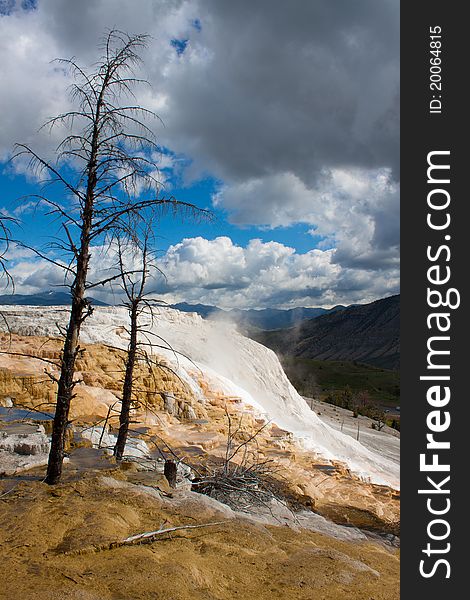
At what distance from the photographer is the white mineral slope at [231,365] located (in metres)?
18.8

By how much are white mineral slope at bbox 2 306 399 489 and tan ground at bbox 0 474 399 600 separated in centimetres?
1002

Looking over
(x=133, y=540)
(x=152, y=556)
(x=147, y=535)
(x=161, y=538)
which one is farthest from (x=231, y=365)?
(x=152, y=556)

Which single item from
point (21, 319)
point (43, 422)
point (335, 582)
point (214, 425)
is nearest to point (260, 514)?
point (335, 582)

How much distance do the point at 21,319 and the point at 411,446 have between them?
17904mm

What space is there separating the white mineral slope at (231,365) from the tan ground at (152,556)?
32.9 feet

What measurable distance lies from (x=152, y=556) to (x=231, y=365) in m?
19.9


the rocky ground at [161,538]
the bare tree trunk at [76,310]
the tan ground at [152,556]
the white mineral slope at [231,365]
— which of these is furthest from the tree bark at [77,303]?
the white mineral slope at [231,365]

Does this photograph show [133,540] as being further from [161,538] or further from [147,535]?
[161,538]

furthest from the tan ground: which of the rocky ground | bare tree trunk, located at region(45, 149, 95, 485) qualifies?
bare tree trunk, located at region(45, 149, 95, 485)

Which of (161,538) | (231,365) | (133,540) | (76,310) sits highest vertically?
(76,310)

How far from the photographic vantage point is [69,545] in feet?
16.6

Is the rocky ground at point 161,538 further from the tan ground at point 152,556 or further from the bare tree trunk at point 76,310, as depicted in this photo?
the bare tree trunk at point 76,310

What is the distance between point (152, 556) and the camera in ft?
16.6

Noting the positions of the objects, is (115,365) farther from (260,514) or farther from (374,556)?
(374,556)
